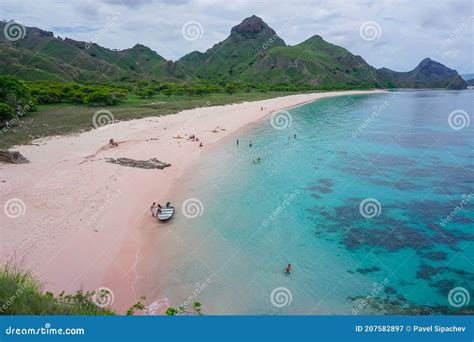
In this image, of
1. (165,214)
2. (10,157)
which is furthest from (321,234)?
(10,157)

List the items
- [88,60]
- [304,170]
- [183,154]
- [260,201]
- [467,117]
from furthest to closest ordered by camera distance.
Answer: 1. [88,60]
2. [467,117]
3. [183,154]
4. [304,170]
5. [260,201]

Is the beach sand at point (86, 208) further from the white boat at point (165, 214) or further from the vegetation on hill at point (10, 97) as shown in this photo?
the vegetation on hill at point (10, 97)

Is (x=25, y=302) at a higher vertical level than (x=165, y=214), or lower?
higher

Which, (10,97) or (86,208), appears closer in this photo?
(86,208)

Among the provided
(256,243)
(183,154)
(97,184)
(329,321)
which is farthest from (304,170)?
(329,321)

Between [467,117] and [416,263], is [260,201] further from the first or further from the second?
[467,117]

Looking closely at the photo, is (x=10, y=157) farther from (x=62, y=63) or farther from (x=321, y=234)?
(x=62, y=63)
